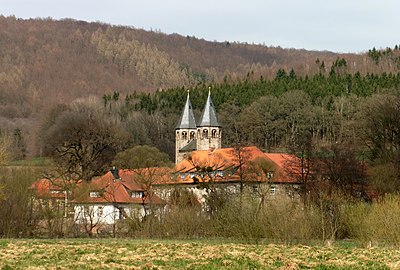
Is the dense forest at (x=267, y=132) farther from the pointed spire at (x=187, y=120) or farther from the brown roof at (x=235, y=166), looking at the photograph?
the pointed spire at (x=187, y=120)

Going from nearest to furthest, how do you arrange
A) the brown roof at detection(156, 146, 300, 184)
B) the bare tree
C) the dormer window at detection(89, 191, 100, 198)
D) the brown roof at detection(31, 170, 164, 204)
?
the brown roof at detection(31, 170, 164, 204), the dormer window at detection(89, 191, 100, 198), the brown roof at detection(156, 146, 300, 184), the bare tree

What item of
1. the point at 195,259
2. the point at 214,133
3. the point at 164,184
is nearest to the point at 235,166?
the point at 164,184

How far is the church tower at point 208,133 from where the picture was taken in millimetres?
98938

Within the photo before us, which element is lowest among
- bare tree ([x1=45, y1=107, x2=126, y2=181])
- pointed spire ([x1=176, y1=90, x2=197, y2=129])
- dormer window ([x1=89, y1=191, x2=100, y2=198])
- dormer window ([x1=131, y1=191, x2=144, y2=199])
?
dormer window ([x1=131, y1=191, x2=144, y2=199])

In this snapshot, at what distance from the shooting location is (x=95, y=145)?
306ft

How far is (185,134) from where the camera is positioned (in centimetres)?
10388

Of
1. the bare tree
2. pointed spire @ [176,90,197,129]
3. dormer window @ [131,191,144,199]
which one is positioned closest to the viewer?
dormer window @ [131,191,144,199]

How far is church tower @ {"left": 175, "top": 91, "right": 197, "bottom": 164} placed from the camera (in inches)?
3992

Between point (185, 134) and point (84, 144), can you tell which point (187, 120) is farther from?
point (84, 144)

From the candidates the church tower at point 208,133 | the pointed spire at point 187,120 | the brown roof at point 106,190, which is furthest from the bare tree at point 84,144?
the church tower at point 208,133

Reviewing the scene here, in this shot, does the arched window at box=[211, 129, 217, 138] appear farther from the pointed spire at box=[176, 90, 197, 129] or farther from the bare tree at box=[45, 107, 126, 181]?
the bare tree at box=[45, 107, 126, 181]

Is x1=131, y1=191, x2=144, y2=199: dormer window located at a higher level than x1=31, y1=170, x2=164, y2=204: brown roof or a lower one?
lower

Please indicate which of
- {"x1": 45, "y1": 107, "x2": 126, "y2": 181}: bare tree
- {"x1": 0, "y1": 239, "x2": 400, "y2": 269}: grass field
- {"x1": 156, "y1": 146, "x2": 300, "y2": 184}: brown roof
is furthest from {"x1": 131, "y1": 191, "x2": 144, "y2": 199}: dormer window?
{"x1": 0, "y1": 239, "x2": 400, "y2": 269}: grass field

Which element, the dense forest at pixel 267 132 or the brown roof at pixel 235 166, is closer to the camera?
the dense forest at pixel 267 132
